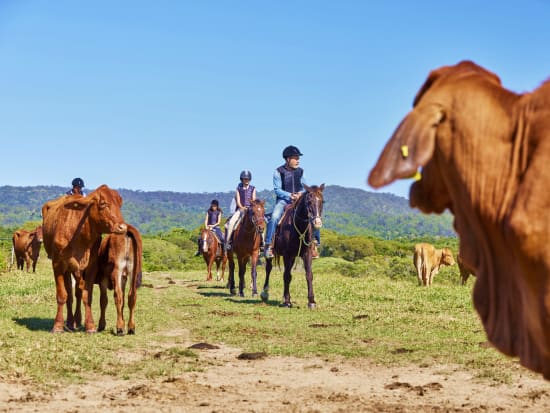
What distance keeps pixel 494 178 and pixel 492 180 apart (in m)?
0.01

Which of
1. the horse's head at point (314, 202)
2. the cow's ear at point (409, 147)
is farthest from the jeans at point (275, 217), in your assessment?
the cow's ear at point (409, 147)

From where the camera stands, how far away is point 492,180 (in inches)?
129

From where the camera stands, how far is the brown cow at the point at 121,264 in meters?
11.9

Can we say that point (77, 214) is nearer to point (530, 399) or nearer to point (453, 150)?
point (530, 399)

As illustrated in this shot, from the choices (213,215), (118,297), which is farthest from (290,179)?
(213,215)

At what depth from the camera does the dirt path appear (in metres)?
7.21

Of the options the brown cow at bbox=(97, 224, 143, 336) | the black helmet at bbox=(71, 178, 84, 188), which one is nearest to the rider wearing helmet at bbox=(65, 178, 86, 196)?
the black helmet at bbox=(71, 178, 84, 188)

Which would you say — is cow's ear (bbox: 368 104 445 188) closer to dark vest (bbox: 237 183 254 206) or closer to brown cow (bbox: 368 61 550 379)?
brown cow (bbox: 368 61 550 379)

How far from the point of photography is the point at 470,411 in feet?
23.1

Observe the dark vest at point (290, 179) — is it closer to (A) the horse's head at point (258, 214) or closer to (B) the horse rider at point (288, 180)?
(B) the horse rider at point (288, 180)

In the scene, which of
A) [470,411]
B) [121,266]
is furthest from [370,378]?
[121,266]

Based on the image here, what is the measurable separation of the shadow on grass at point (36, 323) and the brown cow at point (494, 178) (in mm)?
9938

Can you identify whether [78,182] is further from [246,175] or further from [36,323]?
→ [246,175]

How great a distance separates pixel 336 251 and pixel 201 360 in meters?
51.6
